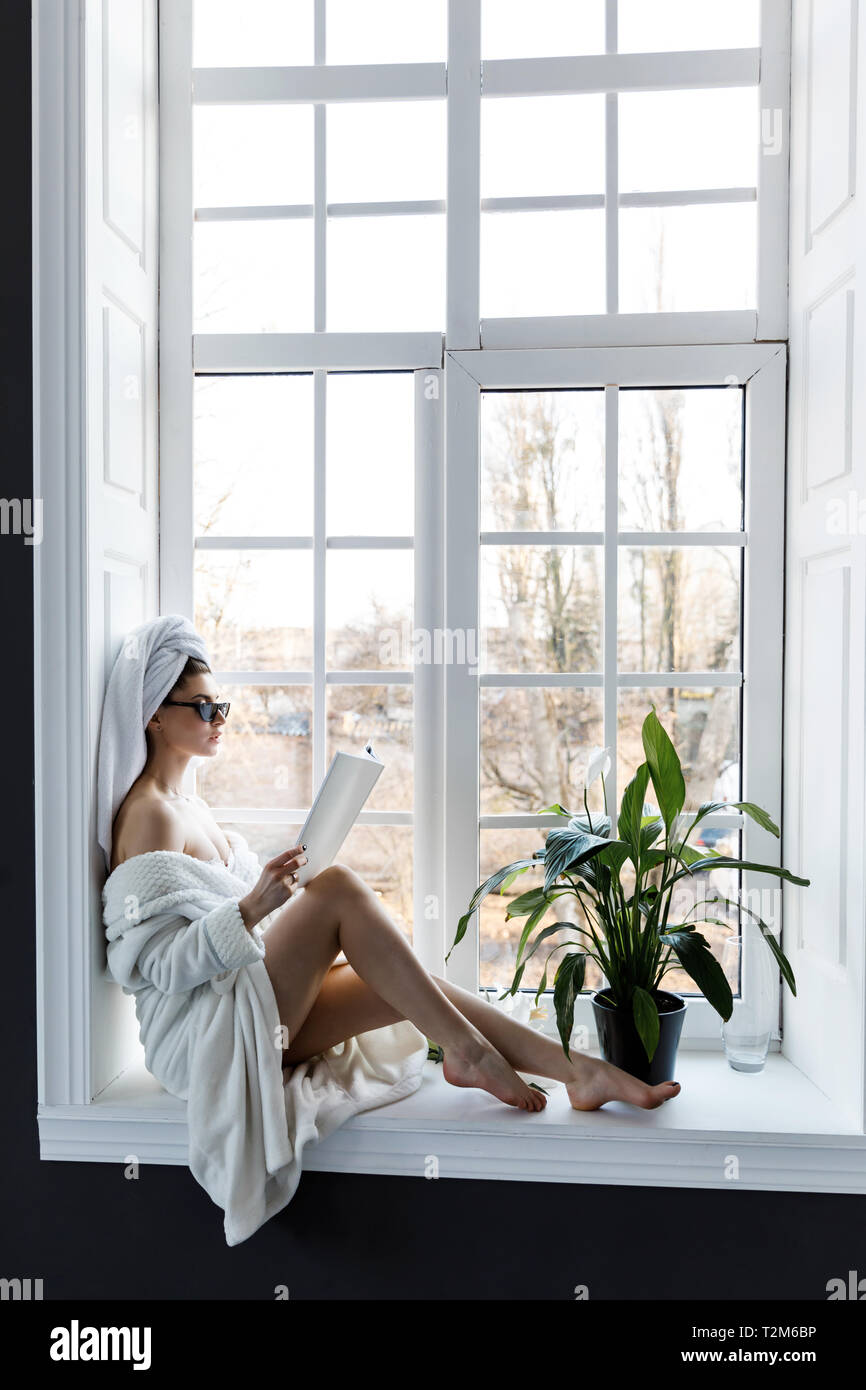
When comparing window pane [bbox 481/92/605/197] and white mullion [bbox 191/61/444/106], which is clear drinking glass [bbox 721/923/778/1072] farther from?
white mullion [bbox 191/61/444/106]

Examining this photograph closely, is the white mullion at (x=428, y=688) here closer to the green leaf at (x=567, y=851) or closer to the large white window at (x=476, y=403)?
the large white window at (x=476, y=403)

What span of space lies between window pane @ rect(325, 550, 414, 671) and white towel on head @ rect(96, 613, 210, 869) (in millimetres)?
352

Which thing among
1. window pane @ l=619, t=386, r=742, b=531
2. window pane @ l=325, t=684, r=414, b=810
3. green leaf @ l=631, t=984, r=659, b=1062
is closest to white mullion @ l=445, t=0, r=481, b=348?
window pane @ l=619, t=386, r=742, b=531

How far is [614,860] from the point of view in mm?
1548

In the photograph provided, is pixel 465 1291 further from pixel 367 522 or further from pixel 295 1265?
pixel 367 522

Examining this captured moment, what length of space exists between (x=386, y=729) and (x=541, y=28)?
4.72 ft

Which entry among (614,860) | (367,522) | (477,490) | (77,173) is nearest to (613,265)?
(477,490)

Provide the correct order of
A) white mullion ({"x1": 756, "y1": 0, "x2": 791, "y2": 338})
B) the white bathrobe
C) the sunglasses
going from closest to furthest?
1. the white bathrobe
2. the sunglasses
3. white mullion ({"x1": 756, "y1": 0, "x2": 791, "y2": 338})

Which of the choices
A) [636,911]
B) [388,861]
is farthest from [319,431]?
[636,911]

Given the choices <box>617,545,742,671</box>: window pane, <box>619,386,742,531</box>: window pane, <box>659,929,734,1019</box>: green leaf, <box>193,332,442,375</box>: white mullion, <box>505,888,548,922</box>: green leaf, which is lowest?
<box>659,929,734,1019</box>: green leaf

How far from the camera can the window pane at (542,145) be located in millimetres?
1836

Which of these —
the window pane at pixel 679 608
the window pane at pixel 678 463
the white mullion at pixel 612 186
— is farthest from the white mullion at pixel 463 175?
the window pane at pixel 679 608

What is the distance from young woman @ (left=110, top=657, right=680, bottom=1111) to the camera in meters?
1.56

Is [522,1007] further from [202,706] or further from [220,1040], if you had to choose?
[202,706]
